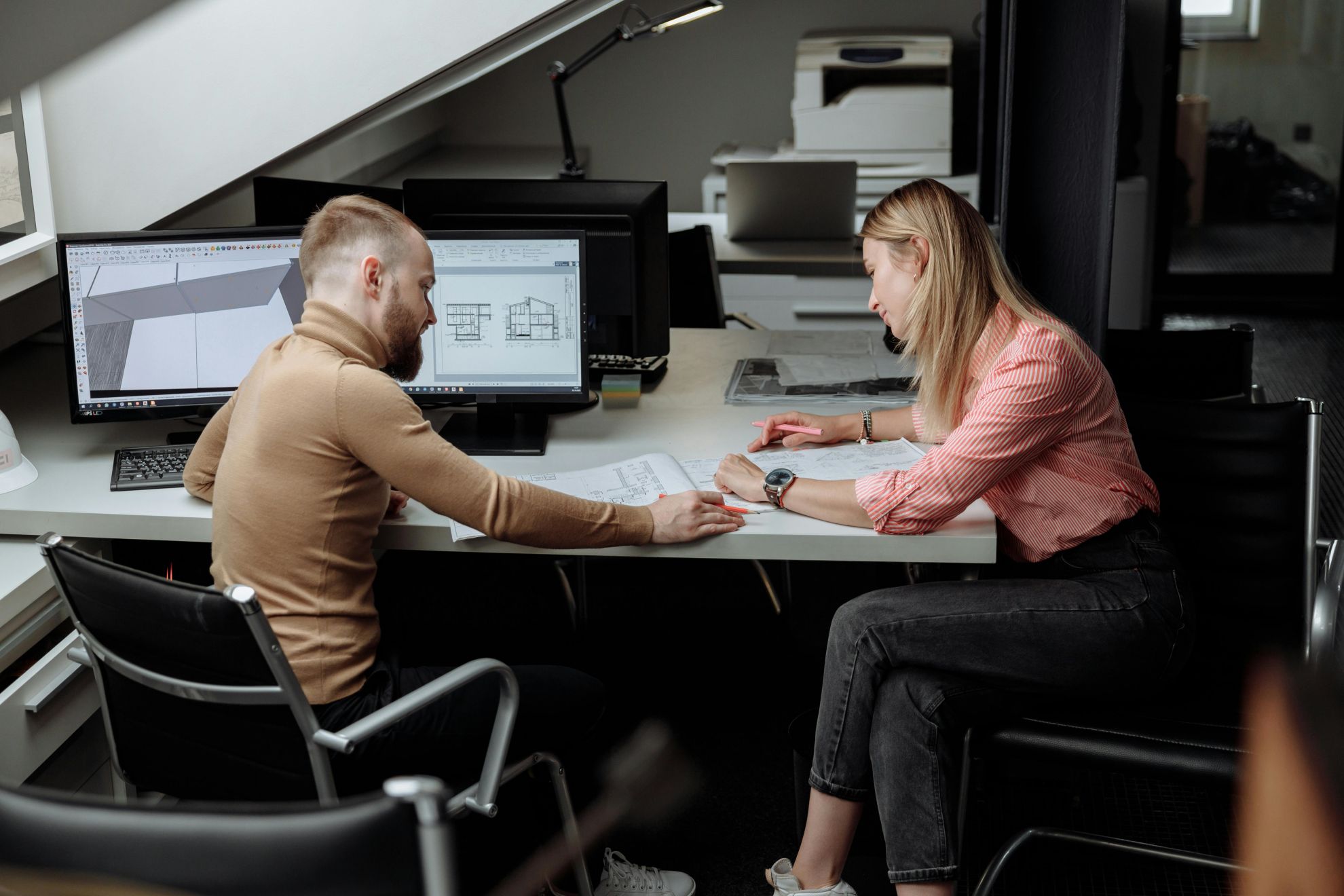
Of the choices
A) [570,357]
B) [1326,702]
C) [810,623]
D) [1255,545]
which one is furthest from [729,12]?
[1326,702]

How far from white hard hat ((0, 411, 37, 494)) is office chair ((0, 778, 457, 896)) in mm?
1328

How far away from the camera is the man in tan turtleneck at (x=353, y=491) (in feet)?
5.78

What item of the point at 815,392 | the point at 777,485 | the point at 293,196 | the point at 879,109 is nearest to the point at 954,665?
the point at 777,485

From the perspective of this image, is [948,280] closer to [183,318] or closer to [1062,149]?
[1062,149]

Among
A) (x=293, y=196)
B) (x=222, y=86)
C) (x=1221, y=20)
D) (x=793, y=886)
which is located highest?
(x=1221, y=20)

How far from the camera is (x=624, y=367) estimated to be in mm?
2809

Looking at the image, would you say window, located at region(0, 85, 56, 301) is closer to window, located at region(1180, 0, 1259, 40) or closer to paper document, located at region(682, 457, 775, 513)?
paper document, located at region(682, 457, 775, 513)

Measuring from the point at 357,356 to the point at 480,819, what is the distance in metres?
1.02

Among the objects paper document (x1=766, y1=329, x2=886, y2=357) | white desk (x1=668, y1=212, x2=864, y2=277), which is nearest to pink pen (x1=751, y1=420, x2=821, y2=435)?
paper document (x1=766, y1=329, x2=886, y2=357)

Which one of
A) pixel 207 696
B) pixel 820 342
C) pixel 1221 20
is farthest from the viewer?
pixel 1221 20

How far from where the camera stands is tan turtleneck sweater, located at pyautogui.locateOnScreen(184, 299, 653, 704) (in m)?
1.76

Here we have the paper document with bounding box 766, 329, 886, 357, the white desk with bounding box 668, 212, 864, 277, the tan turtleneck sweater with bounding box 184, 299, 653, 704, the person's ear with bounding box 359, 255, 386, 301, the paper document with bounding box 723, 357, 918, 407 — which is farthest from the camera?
the white desk with bounding box 668, 212, 864, 277

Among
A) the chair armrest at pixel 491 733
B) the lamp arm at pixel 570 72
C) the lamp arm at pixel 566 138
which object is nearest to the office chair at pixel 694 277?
the lamp arm at pixel 570 72

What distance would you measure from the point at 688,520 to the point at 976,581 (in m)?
0.46
